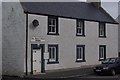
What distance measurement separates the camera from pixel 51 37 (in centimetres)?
3148

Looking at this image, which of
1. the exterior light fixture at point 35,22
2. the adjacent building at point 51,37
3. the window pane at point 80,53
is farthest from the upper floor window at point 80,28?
the exterior light fixture at point 35,22

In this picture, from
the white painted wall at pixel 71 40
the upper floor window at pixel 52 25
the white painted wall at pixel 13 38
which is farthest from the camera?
the upper floor window at pixel 52 25

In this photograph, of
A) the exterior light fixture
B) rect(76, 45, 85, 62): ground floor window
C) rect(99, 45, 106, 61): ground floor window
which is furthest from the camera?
rect(99, 45, 106, 61): ground floor window

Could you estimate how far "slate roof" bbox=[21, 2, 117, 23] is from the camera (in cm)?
3096

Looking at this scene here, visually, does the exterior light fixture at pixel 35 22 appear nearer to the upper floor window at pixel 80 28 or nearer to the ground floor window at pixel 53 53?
the ground floor window at pixel 53 53

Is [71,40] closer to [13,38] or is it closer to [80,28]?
[80,28]

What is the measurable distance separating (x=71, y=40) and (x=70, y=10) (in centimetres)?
344

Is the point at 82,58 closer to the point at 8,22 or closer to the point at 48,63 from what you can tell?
the point at 48,63

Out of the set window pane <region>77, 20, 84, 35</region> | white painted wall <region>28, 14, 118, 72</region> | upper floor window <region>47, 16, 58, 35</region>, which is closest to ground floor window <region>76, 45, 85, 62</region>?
white painted wall <region>28, 14, 118, 72</region>

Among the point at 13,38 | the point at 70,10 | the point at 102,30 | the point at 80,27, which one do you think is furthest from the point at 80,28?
the point at 13,38

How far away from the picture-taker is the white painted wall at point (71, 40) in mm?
30625

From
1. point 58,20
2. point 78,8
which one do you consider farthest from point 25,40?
point 78,8

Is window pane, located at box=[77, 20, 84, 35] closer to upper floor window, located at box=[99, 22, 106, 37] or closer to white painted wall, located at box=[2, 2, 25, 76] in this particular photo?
upper floor window, located at box=[99, 22, 106, 37]

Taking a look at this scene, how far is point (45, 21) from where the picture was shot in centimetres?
3094
